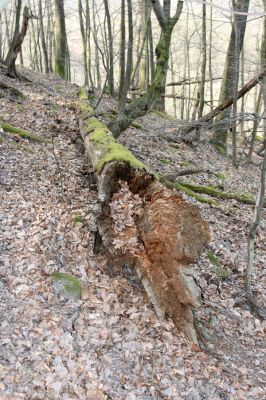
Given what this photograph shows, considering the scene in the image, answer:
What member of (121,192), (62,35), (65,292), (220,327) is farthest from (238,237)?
(62,35)

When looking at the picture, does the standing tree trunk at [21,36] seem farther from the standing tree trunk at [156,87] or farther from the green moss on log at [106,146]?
the standing tree trunk at [156,87]

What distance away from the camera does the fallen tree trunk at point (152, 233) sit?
4.66 meters

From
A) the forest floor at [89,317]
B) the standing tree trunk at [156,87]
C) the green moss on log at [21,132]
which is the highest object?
the standing tree trunk at [156,87]

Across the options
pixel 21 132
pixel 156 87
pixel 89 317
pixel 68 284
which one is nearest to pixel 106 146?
pixel 68 284

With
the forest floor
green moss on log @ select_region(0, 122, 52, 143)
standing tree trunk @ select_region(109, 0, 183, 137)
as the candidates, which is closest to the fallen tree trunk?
the forest floor

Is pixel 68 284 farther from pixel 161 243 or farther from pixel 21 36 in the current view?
pixel 21 36

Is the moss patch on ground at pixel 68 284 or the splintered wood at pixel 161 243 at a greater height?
the splintered wood at pixel 161 243

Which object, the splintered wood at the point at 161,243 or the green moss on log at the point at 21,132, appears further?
the green moss on log at the point at 21,132

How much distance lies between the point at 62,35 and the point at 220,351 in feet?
52.8

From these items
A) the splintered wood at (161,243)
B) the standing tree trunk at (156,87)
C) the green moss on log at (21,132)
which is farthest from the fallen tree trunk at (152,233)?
the standing tree trunk at (156,87)

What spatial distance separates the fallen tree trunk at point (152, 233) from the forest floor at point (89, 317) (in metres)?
0.24

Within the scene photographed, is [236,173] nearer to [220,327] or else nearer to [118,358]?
[220,327]

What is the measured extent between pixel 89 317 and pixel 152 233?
4.43ft

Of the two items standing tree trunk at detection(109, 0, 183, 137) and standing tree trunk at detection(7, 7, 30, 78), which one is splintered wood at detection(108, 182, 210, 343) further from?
standing tree trunk at detection(7, 7, 30, 78)
